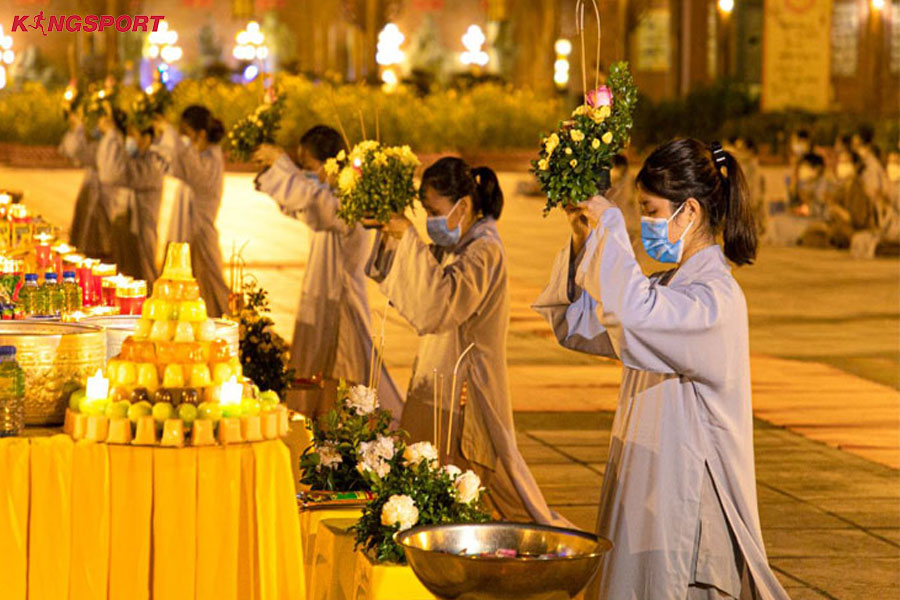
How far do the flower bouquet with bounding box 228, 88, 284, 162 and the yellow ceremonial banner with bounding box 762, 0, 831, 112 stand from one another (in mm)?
15159

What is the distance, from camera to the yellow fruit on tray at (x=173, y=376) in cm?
435

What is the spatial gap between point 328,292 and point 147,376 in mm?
4676

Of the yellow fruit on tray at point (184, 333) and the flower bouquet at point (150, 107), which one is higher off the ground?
the flower bouquet at point (150, 107)

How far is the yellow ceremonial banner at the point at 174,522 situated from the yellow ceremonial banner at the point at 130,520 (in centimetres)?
2

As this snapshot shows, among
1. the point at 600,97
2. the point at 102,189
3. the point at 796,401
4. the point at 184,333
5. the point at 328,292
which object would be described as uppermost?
the point at 600,97

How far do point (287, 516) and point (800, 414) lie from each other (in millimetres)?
6278

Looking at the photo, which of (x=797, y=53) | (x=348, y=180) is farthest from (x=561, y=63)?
(x=348, y=180)

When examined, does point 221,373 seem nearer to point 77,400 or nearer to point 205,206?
point 77,400

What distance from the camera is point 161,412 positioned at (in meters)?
4.28

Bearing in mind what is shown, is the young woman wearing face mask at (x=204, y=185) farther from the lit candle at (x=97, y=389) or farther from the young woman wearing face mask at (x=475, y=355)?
the lit candle at (x=97, y=389)

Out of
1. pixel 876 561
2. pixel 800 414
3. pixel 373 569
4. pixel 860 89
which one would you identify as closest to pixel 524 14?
pixel 860 89

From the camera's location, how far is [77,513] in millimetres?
4312

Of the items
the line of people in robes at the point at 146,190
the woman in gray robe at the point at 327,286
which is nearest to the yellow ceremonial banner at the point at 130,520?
the woman in gray robe at the point at 327,286

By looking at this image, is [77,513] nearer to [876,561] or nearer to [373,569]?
[373,569]
